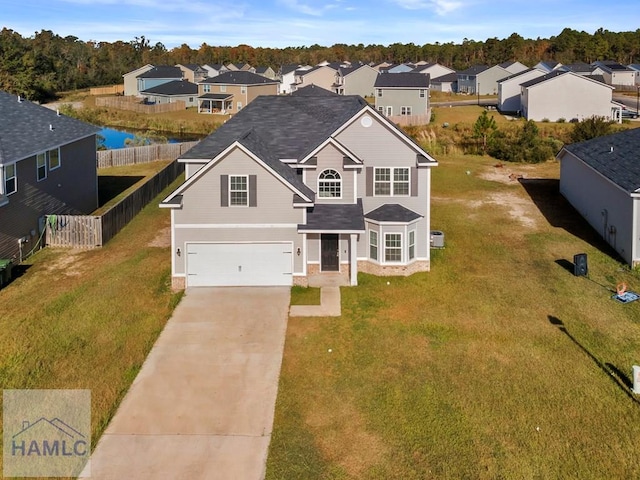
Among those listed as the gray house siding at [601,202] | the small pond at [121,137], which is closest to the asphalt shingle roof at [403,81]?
the small pond at [121,137]

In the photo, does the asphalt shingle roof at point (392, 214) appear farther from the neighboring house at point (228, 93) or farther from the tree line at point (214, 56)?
the tree line at point (214, 56)

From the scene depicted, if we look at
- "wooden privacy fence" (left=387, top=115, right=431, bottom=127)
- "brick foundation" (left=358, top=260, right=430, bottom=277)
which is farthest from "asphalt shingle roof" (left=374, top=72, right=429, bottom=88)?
"brick foundation" (left=358, top=260, right=430, bottom=277)

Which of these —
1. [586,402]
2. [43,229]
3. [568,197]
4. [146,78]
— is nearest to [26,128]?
[43,229]

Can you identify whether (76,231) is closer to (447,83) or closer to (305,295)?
(305,295)

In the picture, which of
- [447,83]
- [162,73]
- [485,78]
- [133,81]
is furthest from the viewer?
[447,83]

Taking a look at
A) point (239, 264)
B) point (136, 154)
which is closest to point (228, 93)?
point (136, 154)

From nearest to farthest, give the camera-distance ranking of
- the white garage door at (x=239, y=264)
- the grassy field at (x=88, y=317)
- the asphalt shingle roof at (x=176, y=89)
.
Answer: the grassy field at (x=88, y=317), the white garage door at (x=239, y=264), the asphalt shingle roof at (x=176, y=89)
